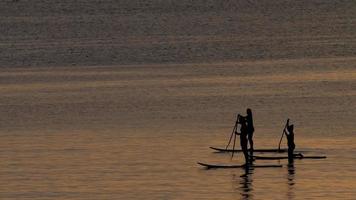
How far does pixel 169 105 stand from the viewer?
58.7 meters

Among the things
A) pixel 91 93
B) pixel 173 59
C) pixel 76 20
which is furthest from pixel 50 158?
pixel 76 20

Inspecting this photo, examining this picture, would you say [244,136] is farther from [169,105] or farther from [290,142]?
[169,105]

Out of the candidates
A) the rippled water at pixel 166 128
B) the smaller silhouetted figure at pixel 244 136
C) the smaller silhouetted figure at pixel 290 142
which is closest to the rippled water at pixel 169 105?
the rippled water at pixel 166 128

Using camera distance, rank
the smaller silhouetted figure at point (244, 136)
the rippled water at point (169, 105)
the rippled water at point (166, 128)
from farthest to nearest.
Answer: the smaller silhouetted figure at point (244, 136) → the rippled water at point (169, 105) → the rippled water at point (166, 128)

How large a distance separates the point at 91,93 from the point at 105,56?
99.7 feet

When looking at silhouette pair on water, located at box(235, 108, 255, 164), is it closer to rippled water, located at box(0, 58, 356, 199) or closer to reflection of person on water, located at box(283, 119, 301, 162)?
rippled water, located at box(0, 58, 356, 199)

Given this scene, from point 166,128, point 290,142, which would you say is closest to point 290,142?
point 290,142

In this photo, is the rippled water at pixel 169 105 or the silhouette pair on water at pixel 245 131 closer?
the rippled water at pixel 169 105

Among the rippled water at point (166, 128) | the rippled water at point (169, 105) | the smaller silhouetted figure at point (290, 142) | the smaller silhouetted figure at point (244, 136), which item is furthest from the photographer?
the smaller silhouetted figure at point (290, 142)

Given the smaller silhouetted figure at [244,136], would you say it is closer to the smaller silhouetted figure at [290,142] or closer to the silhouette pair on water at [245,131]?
the silhouette pair on water at [245,131]

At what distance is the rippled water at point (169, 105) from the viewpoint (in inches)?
1351

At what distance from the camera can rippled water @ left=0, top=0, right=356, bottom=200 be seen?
34312 mm

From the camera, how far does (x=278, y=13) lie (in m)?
160

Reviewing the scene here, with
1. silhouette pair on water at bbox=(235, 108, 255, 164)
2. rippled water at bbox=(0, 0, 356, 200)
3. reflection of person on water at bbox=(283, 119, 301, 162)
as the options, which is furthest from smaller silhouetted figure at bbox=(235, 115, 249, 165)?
reflection of person on water at bbox=(283, 119, 301, 162)
